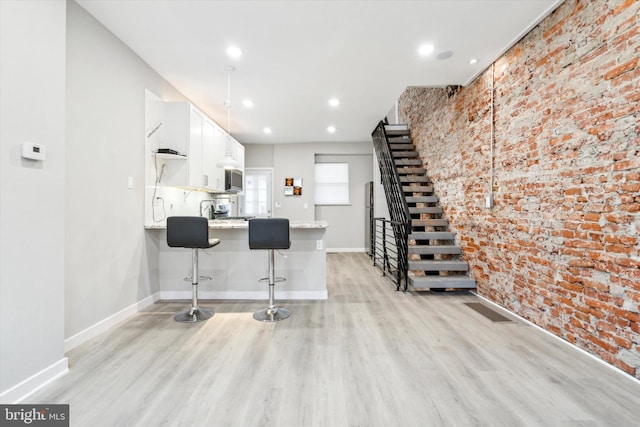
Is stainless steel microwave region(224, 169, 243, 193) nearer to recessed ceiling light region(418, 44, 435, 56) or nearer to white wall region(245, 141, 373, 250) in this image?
white wall region(245, 141, 373, 250)

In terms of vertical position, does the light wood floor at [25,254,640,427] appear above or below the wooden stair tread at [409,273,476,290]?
below

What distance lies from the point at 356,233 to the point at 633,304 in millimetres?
5821

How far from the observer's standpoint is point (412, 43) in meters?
2.98

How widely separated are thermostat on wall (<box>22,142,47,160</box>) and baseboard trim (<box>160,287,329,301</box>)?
2343 mm

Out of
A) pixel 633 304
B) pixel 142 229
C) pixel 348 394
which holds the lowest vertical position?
pixel 348 394

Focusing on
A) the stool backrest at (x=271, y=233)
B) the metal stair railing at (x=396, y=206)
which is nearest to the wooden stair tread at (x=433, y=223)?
the metal stair railing at (x=396, y=206)

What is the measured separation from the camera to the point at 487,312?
317cm

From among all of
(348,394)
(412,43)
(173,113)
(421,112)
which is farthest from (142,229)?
(421,112)

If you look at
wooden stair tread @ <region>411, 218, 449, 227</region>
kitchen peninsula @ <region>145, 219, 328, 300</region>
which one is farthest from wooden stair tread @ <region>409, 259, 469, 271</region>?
kitchen peninsula @ <region>145, 219, 328, 300</region>

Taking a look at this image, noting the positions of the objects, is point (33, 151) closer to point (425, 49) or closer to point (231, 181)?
point (231, 181)

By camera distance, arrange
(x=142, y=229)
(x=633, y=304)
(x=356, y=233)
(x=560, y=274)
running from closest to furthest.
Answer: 1. (x=633, y=304)
2. (x=560, y=274)
3. (x=142, y=229)
4. (x=356, y=233)

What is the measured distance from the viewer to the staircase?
13.0 feet

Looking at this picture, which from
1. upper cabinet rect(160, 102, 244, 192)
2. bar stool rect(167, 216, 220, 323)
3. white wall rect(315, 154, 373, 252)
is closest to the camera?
bar stool rect(167, 216, 220, 323)

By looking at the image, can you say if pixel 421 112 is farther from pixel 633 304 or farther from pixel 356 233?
pixel 633 304
